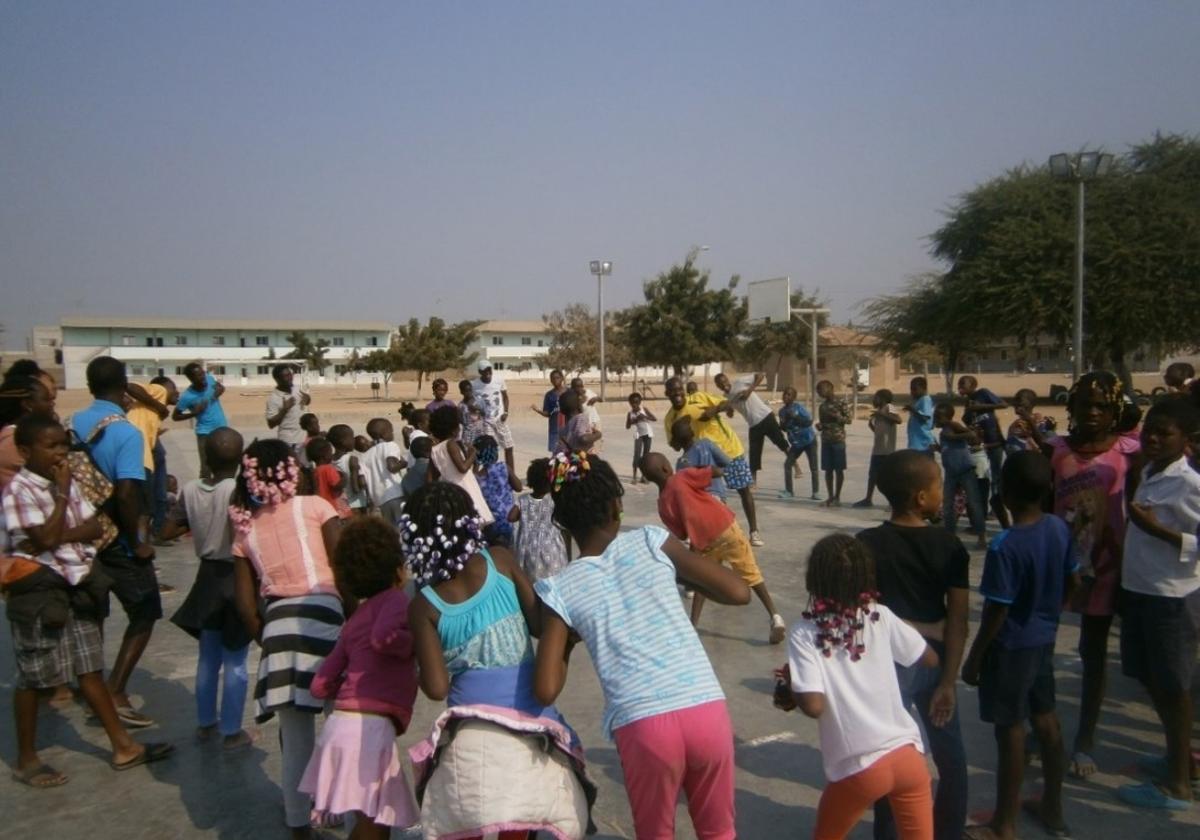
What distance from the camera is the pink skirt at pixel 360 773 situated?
302 cm

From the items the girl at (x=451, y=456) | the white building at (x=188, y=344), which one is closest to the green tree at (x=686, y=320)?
the white building at (x=188, y=344)

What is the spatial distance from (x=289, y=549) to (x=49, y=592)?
141cm

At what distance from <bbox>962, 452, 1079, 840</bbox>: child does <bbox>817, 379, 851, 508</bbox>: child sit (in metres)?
8.53

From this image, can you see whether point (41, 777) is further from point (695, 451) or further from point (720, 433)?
point (720, 433)

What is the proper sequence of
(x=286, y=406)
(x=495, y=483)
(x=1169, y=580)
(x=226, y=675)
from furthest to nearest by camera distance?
1. (x=286, y=406)
2. (x=495, y=483)
3. (x=226, y=675)
4. (x=1169, y=580)

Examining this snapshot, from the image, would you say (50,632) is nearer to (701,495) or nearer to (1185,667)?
(701,495)

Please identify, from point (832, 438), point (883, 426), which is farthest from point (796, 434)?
point (883, 426)

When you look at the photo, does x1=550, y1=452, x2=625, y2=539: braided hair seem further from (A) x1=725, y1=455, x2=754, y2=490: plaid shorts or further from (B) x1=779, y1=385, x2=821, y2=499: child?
(B) x1=779, y1=385, x2=821, y2=499: child

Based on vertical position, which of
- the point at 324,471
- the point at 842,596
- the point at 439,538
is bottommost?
the point at 324,471

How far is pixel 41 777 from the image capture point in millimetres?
4406

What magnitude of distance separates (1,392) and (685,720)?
516 centimetres

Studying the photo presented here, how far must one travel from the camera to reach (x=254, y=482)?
12.8 ft

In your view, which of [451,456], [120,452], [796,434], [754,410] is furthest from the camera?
[796,434]

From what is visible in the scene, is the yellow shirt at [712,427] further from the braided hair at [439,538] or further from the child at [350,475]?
the braided hair at [439,538]
